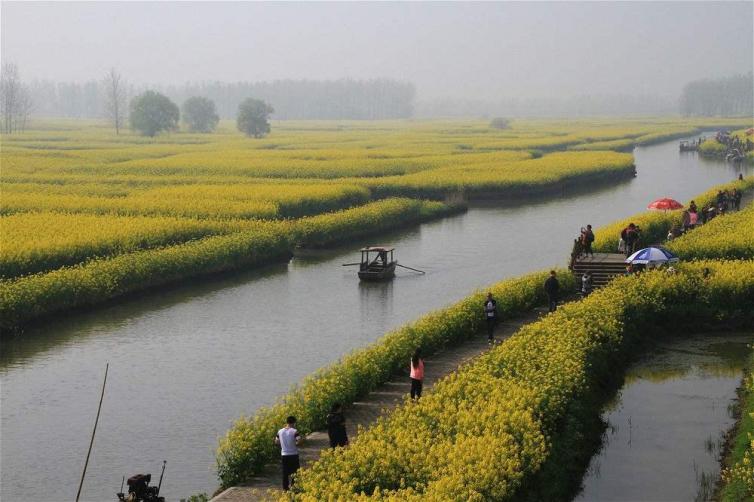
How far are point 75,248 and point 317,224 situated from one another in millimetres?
15746

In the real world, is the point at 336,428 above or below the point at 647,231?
below

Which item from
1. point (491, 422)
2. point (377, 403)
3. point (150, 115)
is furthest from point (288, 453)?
point (150, 115)

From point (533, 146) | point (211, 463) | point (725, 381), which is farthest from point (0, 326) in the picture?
point (533, 146)

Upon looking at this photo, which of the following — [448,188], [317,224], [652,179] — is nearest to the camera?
[317,224]

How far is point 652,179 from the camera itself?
104 m

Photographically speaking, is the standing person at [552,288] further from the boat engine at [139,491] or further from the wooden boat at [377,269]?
the boat engine at [139,491]

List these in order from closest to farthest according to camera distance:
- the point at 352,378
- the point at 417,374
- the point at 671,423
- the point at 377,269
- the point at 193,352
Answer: the point at 417,374, the point at 352,378, the point at 671,423, the point at 193,352, the point at 377,269

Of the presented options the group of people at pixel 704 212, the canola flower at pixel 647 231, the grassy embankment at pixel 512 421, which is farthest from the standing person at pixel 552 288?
the group of people at pixel 704 212

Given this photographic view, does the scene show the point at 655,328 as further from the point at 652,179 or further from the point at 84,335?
the point at 652,179

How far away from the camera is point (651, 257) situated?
39625 mm

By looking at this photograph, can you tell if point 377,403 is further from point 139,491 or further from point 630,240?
point 630,240

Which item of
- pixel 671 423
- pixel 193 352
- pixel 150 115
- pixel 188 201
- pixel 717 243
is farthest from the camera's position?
pixel 150 115

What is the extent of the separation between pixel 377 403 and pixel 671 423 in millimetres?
7754

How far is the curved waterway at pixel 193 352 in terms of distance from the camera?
81.3 feet
